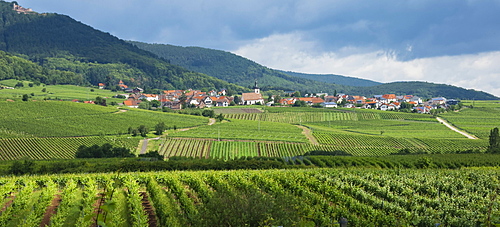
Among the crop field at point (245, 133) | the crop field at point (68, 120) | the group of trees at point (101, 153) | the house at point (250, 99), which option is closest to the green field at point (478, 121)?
the crop field at point (245, 133)

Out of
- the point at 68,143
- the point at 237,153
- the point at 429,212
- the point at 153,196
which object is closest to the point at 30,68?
the point at 68,143

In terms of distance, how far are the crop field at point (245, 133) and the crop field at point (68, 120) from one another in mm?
9881

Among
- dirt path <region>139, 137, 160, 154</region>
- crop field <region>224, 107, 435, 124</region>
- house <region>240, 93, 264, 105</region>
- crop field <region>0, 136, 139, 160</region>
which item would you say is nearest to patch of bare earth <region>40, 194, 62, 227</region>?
crop field <region>0, 136, 139, 160</region>

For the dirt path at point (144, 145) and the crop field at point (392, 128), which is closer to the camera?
the dirt path at point (144, 145)

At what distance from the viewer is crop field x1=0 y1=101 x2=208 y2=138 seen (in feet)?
248

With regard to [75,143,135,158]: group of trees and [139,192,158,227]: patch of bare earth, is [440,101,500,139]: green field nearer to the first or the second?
[75,143,135,158]: group of trees

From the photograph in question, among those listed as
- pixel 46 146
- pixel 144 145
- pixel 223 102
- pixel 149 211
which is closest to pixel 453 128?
pixel 144 145

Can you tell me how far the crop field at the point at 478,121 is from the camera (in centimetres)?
10319

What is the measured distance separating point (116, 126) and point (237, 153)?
33.1 m

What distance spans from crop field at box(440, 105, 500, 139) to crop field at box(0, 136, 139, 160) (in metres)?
91.9

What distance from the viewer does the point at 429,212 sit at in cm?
1998

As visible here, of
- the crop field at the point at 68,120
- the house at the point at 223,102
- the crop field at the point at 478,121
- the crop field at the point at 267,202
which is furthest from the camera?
the house at the point at 223,102

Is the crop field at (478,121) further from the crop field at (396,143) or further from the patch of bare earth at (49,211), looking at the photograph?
the patch of bare earth at (49,211)

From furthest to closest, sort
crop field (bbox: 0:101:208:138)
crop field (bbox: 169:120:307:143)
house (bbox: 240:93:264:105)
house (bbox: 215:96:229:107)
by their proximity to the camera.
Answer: house (bbox: 240:93:264:105), house (bbox: 215:96:229:107), crop field (bbox: 169:120:307:143), crop field (bbox: 0:101:208:138)
